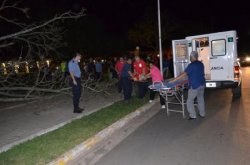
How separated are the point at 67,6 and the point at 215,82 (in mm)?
26696

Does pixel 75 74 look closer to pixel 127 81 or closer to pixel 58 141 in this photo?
pixel 127 81

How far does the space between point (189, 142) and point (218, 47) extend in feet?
20.5

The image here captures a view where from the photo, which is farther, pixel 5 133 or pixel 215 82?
pixel 215 82

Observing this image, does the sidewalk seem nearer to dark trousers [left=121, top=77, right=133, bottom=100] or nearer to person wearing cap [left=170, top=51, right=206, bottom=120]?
dark trousers [left=121, top=77, right=133, bottom=100]

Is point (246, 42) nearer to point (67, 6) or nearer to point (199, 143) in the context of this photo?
point (67, 6)

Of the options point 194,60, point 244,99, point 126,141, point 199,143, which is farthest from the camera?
point 244,99

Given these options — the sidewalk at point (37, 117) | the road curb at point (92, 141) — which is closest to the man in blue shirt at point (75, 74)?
the sidewalk at point (37, 117)

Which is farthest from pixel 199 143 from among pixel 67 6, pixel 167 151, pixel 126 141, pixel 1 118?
pixel 67 6

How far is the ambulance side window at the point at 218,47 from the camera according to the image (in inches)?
456

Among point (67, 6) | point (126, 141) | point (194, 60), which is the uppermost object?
point (67, 6)

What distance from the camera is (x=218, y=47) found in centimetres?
1180

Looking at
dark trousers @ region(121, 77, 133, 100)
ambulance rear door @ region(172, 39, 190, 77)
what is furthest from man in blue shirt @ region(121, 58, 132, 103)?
ambulance rear door @ region(172, 39, 190, 77)

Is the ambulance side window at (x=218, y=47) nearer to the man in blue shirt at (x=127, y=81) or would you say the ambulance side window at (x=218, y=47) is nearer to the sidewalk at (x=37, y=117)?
the man in blue shirt at (x=127, y=81)

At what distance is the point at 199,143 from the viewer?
6.36m
